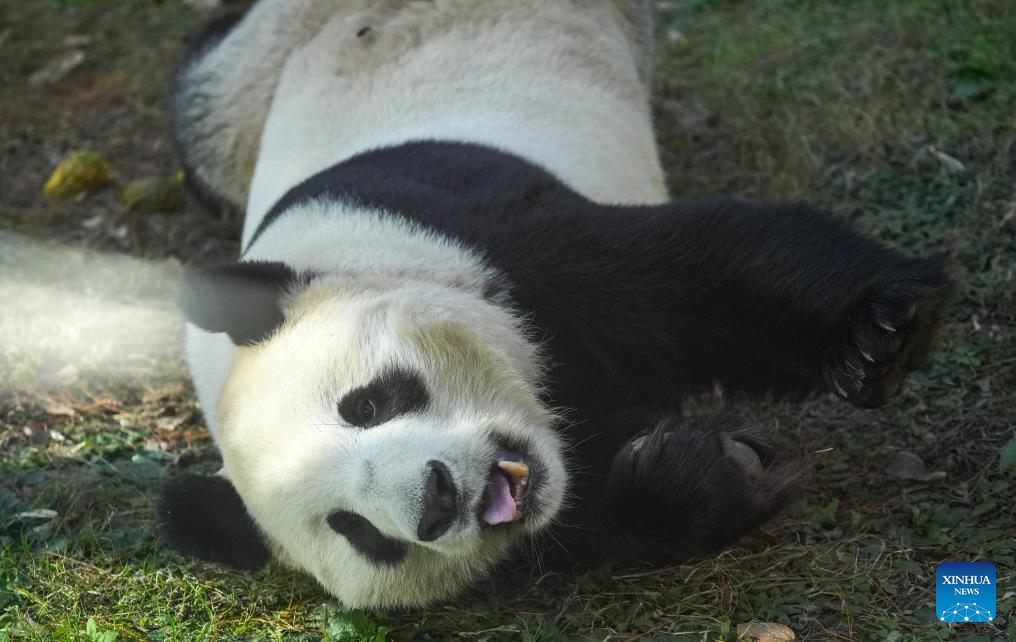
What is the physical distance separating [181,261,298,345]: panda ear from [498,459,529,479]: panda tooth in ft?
2.85

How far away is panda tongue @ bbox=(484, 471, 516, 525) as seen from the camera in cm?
308

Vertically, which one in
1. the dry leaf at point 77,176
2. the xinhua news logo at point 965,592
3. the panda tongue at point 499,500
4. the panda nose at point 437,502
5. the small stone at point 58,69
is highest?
the panda nose at point 437,502

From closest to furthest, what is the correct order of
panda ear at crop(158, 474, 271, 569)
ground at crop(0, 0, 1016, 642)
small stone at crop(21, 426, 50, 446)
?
1. ground at crop(0, 0, 1016, 642)
2. panda ear at crop(158, 474, 271, 569)
3. small stone at crop(21, 426, 50, 446)

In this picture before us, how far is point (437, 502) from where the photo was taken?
9.53ft

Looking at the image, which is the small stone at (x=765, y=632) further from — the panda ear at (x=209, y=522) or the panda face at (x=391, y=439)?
the panda ear at (x=209, y=522)

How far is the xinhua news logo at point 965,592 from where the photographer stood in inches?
121

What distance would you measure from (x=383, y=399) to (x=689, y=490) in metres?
0.94

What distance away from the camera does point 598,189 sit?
178 inches

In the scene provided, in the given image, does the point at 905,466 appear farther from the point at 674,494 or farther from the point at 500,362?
the point at 500,362

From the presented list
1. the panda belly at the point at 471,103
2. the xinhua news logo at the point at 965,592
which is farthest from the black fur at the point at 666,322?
the panda belly at the point at 471,103

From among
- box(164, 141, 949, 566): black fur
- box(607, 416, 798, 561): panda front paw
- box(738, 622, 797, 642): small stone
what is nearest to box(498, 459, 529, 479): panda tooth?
box(164, 141, 949, 566): black fur

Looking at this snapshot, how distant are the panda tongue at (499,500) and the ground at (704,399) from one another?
48 cm

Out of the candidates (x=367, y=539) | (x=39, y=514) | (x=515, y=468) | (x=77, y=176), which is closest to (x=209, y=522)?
(x=367, y=539)

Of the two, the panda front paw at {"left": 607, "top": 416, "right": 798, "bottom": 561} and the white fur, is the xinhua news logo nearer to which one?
the panda front paw at {"left": 607, "top": 416, "right": 798, "bottom": 561}
